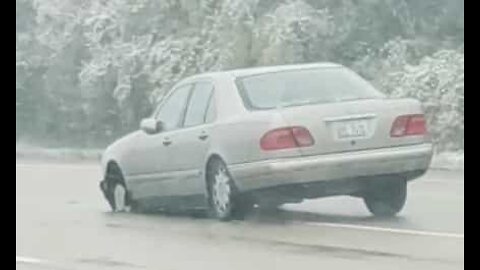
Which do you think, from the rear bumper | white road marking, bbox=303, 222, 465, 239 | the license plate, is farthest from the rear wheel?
the license plate

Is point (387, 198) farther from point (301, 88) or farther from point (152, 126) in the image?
point (152, 126)

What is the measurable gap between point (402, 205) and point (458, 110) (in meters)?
11.7

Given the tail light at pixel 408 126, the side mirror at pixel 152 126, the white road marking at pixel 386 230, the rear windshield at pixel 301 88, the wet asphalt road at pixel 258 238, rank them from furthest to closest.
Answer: the side mirror at pixel 152 126 → the rear windshield at pixel 301 88 → the tail light at pixel 408 126 → the white road marking at pixel 386 230 → the wet asphalt road at pixel 258 238

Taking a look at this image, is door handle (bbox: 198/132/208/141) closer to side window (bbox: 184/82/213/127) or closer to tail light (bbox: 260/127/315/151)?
side window (bbox: 184/82/213/127)

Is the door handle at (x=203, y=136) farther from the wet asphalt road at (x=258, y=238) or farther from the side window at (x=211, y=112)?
the wet asphalt road at (x=258, y=238)

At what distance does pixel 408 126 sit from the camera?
41.7 feet

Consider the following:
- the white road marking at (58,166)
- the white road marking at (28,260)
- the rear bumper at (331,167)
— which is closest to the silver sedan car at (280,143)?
the rear bumper at (331,167)

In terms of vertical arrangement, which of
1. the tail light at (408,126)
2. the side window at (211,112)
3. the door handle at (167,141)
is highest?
the side window at (211,112)

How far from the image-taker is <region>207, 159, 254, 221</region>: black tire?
12.8 meters

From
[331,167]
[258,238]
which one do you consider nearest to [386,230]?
Answer: [331,167]

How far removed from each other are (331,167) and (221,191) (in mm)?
1181

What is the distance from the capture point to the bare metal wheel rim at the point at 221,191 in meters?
12.8

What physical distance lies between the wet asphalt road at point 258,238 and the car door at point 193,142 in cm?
42

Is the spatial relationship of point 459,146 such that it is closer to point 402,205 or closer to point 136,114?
point 136,114
